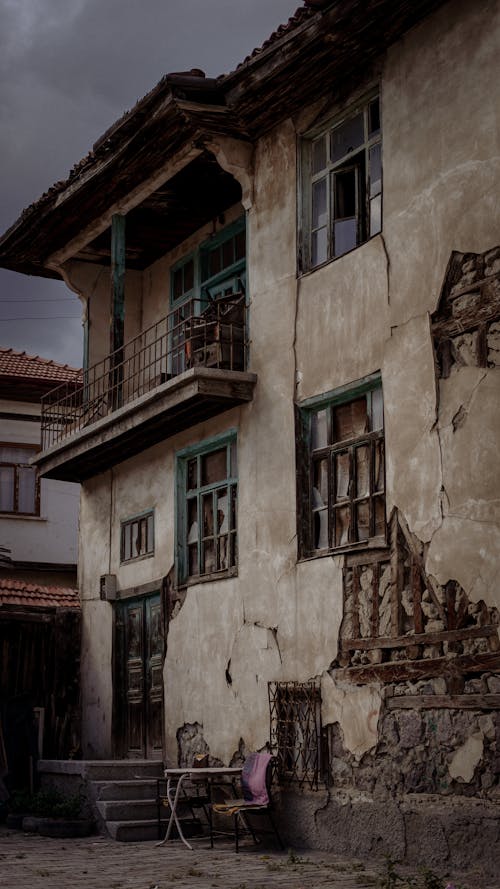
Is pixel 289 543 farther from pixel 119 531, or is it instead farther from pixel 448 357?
pixel 119 531

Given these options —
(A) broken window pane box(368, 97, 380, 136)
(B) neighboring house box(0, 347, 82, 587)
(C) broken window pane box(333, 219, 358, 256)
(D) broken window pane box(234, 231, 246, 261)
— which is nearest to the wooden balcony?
(D) broken window pane box(234, 231, 246, 261)

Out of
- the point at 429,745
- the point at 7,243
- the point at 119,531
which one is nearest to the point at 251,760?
the point at 429,745

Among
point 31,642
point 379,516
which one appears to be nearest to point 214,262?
point 379,516

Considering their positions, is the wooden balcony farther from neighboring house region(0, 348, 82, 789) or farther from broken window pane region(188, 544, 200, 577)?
broken window pane region(188, 544, 200, 577)

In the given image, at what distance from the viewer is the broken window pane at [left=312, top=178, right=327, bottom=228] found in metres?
13.4

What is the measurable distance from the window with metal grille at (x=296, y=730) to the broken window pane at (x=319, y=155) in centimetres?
545

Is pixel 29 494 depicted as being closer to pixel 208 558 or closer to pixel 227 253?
pixel 227 253

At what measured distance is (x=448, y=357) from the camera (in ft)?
36.1

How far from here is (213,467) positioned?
49.4 feet

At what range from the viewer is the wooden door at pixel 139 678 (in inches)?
620

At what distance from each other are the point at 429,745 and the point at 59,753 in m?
7.94

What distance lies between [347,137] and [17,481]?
15.2 metres

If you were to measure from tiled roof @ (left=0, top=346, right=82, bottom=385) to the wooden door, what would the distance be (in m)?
10.1

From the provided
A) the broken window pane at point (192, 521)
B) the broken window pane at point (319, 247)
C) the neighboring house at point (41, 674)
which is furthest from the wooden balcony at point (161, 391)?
the neighboring house at point (41, 674)
